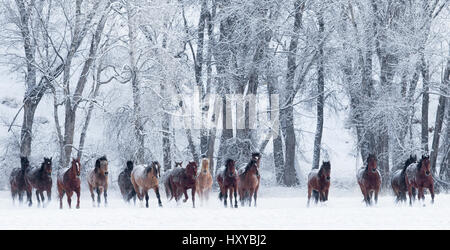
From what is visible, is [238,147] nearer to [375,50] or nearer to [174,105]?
[174,105]

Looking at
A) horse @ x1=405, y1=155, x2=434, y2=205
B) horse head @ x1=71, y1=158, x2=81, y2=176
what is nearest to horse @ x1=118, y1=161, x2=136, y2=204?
horse head @ x1=71, y1=158, x2=81, y2=176

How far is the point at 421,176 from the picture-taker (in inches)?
818

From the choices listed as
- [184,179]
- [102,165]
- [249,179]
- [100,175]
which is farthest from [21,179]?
[249,179]

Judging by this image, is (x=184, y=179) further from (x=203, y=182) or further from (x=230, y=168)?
(x=230, y=168)

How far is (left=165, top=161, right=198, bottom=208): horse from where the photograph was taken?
70.2 ft

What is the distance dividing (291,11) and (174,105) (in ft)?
22.5

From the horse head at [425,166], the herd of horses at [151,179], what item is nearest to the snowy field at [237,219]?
the horse head at [425,166]

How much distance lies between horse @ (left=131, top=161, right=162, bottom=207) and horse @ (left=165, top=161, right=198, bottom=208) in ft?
1.95

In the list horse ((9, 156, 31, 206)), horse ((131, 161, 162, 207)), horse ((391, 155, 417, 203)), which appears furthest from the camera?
horse ((9, 156, 31, 206))

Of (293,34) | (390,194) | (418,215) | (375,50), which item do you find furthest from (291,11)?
(418,215)

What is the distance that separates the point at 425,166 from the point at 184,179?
6783 mm

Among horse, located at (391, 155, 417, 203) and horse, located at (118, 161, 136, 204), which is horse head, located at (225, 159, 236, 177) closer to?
horse, located at (118, 161, 136, 204)

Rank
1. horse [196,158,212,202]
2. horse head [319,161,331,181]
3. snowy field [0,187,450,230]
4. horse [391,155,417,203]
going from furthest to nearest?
1. horse [391,155,417,203]
2. horse [196,158,212,202]
3. horse head [319,161,331,181]
4. snowy field [0,187,450,230]

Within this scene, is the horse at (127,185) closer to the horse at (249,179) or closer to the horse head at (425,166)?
the horse at (249,179)
